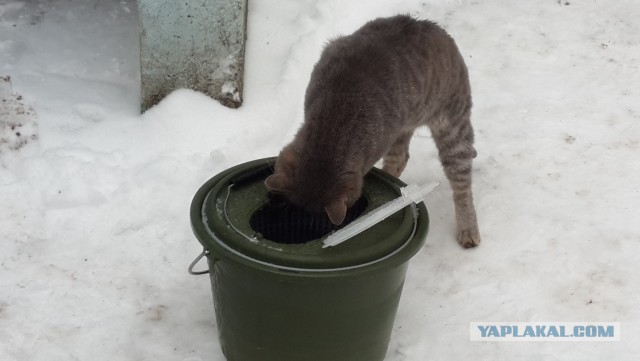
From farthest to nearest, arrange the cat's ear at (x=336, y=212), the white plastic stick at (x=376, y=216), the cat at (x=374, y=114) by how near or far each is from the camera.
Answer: the cat at (x=374, y=114) → the cat's ear at (x=336, y=212) → the white plastic stick at (x=376, y=216)

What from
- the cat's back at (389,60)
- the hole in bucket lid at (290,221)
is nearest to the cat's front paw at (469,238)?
the cat's back at (389,60)

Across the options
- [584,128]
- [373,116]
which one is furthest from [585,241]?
[373,116]

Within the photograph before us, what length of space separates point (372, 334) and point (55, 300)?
5.79ft

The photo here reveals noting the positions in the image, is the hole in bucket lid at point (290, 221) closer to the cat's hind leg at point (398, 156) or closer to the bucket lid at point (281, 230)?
the bucket lid at point (281, 230)

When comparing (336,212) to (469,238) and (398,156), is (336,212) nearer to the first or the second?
(469,238)

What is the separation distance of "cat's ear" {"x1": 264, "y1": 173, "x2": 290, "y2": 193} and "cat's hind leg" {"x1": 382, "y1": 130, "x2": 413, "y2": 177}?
1.50 m

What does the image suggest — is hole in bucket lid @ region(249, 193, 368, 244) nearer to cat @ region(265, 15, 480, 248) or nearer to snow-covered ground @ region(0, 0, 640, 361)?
cat @ region(265, 15, 480, 248)

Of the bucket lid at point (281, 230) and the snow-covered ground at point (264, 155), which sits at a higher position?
the bucket lid at point (281, 230)

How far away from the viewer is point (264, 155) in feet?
15.0

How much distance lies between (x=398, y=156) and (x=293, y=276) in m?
2.08

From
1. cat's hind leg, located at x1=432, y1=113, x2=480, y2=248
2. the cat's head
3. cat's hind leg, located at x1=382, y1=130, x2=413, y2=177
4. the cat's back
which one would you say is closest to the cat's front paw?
cat's hind leg, located at x1=432, y1=113, x2=480, y2=248

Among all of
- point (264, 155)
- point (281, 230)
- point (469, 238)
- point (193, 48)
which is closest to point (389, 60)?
point (281, 230)

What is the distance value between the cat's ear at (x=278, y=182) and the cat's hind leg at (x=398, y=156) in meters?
1.50

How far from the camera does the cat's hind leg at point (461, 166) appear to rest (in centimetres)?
400
